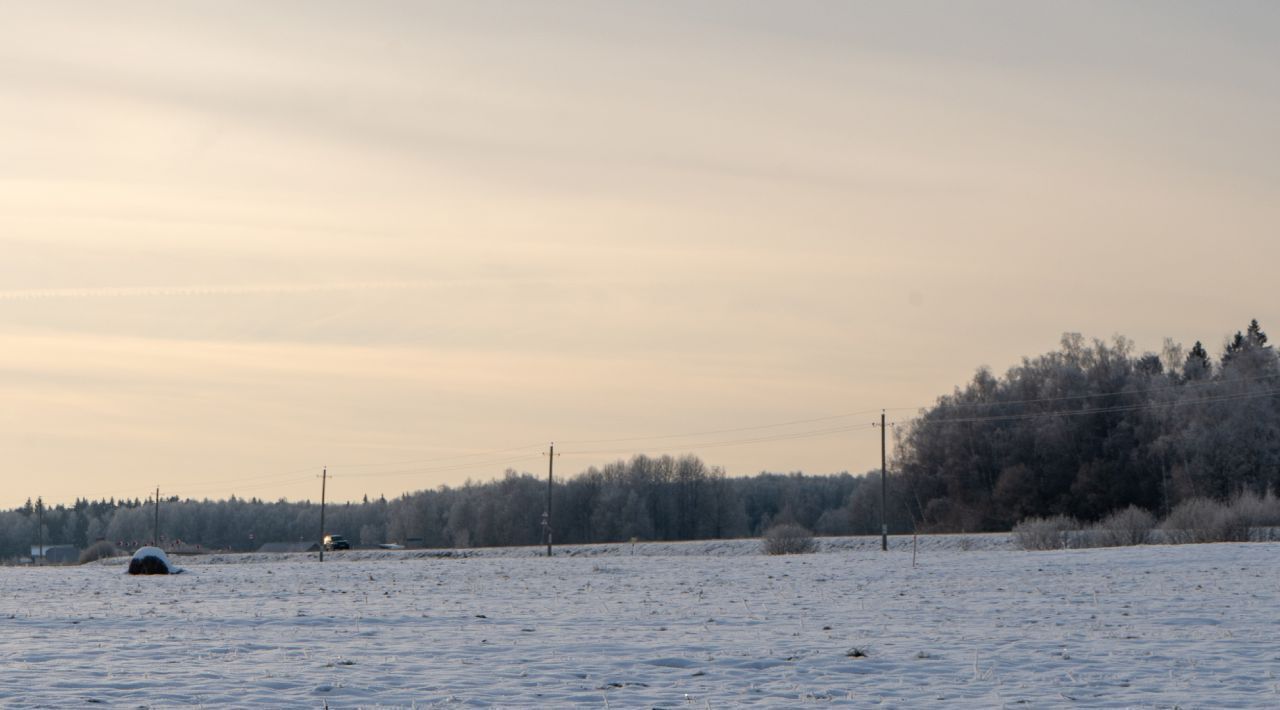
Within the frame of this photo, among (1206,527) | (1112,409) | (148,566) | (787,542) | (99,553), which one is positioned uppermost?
(1112,409)

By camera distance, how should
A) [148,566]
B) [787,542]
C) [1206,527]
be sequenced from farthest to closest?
[787,542] < [1206,527] < [148,566]

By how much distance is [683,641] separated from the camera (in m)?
22.4

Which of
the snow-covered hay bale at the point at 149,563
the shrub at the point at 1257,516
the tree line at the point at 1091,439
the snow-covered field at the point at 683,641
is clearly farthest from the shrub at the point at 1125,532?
the snow-covered hay bale at the point at 149,563

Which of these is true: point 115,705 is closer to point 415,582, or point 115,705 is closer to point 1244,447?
point 415,582

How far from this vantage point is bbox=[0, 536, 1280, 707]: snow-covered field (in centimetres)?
1656

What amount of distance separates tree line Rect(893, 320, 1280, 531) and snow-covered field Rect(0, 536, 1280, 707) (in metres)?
50.6

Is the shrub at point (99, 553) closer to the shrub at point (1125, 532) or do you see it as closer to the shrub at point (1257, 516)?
the shrub at point (1125, 532)

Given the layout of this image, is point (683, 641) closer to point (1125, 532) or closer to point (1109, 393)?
→ point (1125, 532)

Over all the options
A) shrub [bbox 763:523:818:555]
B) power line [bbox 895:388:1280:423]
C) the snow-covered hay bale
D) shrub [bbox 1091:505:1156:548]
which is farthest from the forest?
the snow-covered hay bale

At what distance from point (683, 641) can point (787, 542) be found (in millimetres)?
47418

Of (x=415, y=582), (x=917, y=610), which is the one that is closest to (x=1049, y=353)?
(x=415, y=582)

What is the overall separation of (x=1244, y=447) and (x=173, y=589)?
7122 cm

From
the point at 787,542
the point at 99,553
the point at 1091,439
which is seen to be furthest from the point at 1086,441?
the point at 99,553

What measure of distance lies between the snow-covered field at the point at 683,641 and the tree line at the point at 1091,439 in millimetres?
50644
